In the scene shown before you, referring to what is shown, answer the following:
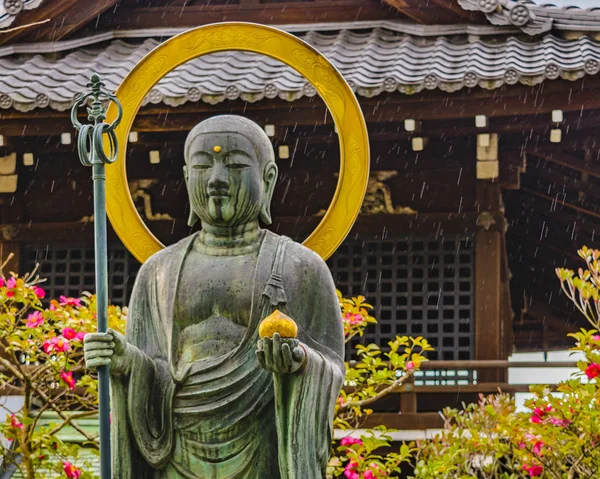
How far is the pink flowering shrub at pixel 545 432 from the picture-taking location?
9.49 metres

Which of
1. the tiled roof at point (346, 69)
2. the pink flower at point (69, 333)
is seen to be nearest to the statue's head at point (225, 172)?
the pink flower at point (69, 333)

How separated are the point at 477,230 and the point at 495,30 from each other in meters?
1.81

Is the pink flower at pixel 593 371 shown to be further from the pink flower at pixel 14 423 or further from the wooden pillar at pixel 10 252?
the wooden pillar at pixel 10 252

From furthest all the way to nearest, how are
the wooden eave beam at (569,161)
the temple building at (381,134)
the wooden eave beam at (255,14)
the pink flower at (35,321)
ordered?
the wooden eave beam at (255,14)
the wooden eave beam at (569,161)
the temple building at (381,134)
the pink flower at (35,321)

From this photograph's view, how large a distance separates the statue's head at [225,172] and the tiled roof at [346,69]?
19.7 feet

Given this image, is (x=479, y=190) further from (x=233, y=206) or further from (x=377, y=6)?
(x=233, y=206)

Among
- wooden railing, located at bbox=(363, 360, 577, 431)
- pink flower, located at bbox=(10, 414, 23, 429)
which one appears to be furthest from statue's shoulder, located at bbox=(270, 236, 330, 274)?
wooden railing, located at bbox=(363, 360, 577, 431)

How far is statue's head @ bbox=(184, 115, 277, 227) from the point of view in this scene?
5957 millimetres

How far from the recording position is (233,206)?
19.6 ft

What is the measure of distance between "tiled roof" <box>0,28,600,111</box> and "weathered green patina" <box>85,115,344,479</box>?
605 cm

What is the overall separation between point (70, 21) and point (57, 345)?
5.35 m

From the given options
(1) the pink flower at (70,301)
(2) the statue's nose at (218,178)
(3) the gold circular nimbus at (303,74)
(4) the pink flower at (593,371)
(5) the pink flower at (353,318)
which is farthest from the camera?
(5) the pink flower at (353,318)

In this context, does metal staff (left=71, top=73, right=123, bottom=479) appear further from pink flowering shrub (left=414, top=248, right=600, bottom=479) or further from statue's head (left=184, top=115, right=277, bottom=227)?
pink flowering shrub (left=414, top=248, right=600, bottom=479)

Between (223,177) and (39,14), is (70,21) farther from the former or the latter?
(223,177)
